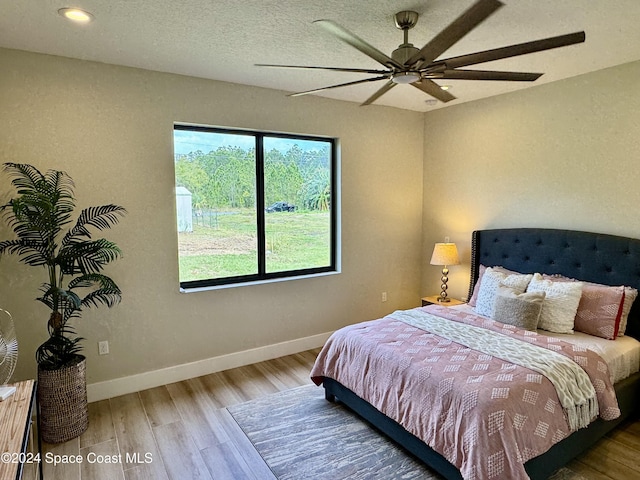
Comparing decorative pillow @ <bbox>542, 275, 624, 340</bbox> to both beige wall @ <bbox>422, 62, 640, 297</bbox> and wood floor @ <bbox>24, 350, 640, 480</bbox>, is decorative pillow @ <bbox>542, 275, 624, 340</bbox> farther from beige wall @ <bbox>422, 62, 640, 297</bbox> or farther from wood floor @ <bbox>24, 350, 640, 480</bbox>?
wood floor @ <bbox>24, 350, 640, 480</bbox>

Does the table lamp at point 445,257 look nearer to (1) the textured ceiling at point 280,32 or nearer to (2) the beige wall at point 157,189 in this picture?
(2) the beige wall at point 157,189

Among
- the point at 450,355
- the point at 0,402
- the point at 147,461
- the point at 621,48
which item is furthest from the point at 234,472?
the point at 621,48

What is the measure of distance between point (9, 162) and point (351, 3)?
2.58 meters

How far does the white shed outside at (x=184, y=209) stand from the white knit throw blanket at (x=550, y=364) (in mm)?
2335

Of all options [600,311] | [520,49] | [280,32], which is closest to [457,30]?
[520,49]

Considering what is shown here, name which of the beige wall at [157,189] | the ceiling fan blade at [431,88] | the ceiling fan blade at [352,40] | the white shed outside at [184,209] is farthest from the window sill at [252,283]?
the ceiling fan blade at [352,40]

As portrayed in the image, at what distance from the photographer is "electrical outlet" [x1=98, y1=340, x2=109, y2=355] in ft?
10.3

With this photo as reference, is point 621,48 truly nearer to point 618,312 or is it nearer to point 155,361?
point 618,312

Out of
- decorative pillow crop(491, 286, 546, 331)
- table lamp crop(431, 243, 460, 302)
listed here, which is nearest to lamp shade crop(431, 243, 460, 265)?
table lamp crop(431, 243, 460, 302)

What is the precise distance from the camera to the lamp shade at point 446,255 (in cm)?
425

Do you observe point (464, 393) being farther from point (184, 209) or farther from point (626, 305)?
point (184, 209)

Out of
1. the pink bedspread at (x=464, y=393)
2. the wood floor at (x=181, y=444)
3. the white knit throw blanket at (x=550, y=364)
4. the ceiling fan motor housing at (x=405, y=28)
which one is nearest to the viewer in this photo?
the pink bedspread at (x=464, y=393)

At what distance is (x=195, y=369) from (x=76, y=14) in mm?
2858

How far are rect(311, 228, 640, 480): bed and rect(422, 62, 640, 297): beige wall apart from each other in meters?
0.26
